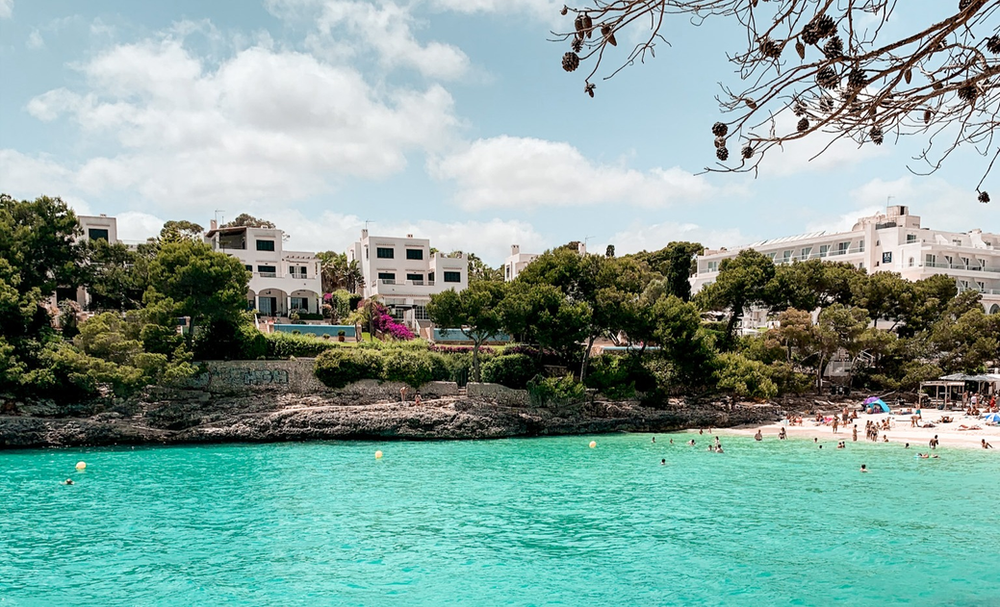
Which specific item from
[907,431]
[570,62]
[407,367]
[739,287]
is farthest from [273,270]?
[570,62]

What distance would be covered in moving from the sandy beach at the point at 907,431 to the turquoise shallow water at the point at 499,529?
9.79 ft

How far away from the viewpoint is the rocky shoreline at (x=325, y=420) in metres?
33.3

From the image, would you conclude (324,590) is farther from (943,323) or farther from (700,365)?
(943,323)

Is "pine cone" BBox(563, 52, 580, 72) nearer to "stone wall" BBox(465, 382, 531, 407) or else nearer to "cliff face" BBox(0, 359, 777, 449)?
"cliff face" BBox(0, 359, 777, 449)

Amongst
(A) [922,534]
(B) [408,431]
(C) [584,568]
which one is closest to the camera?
(C) [584,568]

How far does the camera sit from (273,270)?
5597 centimetres

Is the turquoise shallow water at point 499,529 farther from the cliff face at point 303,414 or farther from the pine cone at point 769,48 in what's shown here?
the pine cone at point 769,48

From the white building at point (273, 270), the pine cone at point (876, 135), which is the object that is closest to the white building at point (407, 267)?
the white building at point (273, 270)

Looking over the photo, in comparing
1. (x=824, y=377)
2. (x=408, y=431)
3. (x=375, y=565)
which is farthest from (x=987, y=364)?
(x=375, y=565)

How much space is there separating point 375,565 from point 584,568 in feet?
17.2

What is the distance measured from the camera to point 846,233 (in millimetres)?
59812

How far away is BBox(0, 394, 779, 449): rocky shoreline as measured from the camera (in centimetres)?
3331

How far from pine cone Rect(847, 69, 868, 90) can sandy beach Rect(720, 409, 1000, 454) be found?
35.1 metres

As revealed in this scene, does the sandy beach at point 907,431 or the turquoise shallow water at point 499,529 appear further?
the sandy beach at point 907,431
